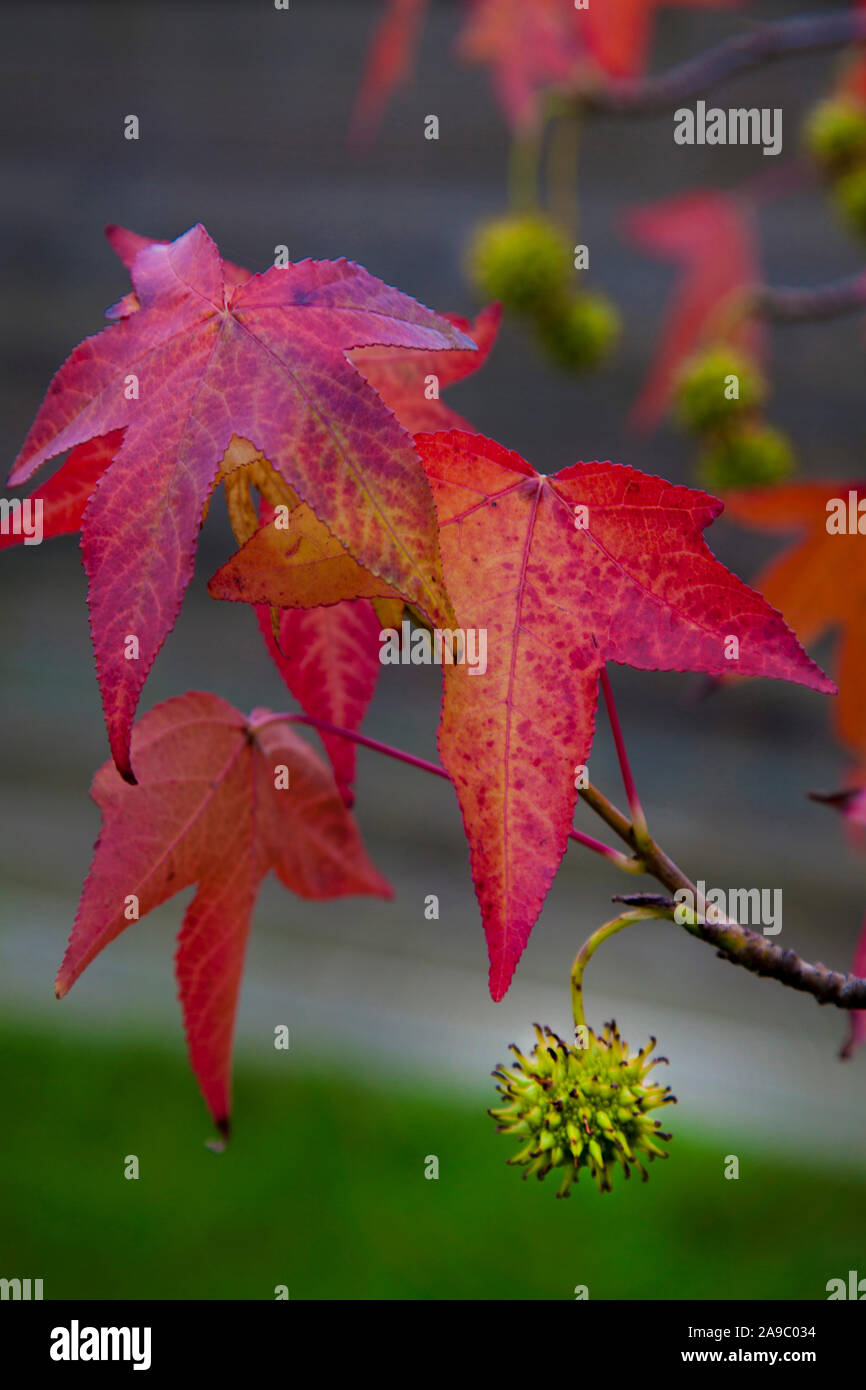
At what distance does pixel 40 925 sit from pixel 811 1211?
171cm

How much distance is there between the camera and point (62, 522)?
20.1 inches

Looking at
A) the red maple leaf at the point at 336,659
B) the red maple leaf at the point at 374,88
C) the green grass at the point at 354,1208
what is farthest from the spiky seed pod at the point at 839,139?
A: the green grass at the point at 354,1208

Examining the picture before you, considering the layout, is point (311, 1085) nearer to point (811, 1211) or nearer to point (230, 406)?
point (811, 1211)

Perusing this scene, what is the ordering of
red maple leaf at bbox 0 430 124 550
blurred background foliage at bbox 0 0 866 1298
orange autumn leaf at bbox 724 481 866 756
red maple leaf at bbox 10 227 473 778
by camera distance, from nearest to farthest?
1. red maple leaf at bbox 10 227 473 778
2. red maple leaf at bbox 0 430 124 550
3. orange autumn leaf at bbox 724 481 866 756
4. blurred background foliage at bbox 0 0 866 1298

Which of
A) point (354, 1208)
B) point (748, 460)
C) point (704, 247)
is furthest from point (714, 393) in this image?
point (354, 1208)

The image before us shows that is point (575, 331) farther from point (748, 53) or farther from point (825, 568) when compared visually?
point (825, 568)

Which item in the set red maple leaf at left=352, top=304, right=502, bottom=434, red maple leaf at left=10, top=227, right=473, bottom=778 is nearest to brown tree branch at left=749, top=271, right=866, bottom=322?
red maple leaf at left=352, top=304, right=502, bottom=434

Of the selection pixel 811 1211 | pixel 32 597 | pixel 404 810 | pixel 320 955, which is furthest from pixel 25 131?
pixel 811 1211

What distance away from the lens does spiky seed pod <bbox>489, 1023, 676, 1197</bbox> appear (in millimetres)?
474

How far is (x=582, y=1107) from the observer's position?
1.57ft

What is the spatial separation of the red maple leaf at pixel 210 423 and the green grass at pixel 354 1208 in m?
1.63

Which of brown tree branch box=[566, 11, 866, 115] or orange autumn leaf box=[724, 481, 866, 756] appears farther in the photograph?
brown tree branch box=[566, 11, 866, 115]

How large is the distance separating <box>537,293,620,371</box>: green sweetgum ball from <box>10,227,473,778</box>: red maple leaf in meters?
0.82

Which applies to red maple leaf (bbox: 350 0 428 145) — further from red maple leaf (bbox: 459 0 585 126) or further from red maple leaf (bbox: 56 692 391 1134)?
red maple leaf (bbox: 56 692 391 1134)
